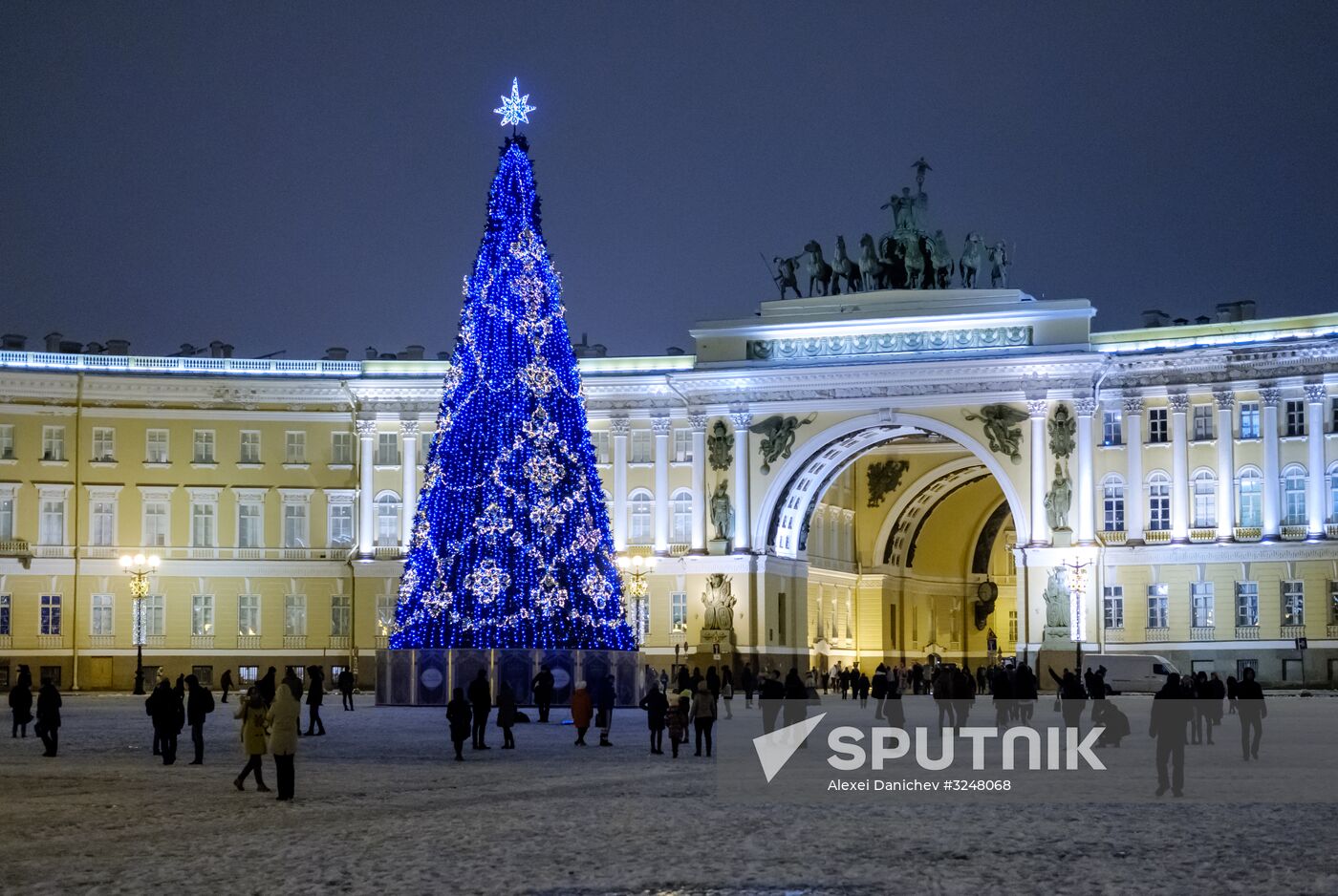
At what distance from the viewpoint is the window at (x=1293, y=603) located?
2598 inches

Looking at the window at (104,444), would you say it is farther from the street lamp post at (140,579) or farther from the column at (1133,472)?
the column at (1133,472)

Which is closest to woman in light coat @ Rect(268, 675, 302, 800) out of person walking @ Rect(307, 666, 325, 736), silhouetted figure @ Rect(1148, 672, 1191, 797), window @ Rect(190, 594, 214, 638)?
silhouetted figure @ Rect(1148, 672, 1191, 797)

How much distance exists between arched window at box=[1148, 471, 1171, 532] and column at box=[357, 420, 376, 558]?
89.6ft

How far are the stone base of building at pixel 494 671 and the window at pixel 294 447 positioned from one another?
2461cm

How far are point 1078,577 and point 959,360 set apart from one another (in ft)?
27.3

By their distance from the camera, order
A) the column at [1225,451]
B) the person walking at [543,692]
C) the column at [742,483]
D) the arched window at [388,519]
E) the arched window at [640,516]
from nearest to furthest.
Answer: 1. the person walking at [543,692]
2. the column at [1225,451]
3. the column at [742,483]
4. the arched window at [640,516]
5. the arched window at [388,519]

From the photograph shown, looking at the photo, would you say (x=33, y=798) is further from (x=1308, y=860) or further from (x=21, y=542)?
(x=21, y=542)

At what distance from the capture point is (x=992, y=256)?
7194cm

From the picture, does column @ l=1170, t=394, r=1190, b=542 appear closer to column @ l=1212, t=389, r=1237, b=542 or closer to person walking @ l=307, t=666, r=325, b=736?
column @ l=1212, t=389, r=1237, b=542

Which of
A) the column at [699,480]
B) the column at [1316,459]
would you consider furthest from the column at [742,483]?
the column at [1316,459]

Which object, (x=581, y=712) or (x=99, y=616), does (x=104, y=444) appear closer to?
(x=99, y=616)

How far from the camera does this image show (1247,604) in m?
67.1

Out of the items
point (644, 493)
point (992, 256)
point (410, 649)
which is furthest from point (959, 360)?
point (410, 649)

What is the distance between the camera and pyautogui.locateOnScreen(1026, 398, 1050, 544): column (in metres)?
68.8
